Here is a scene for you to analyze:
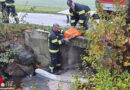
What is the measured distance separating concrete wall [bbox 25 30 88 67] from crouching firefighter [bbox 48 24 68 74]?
0.24 meters

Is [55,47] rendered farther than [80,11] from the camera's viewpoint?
Yes

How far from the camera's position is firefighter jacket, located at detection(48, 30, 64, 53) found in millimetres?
5647

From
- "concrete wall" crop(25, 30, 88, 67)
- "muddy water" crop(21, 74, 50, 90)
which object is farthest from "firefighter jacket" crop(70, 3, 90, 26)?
"muddy water" crop(21, 74, 50, 90)

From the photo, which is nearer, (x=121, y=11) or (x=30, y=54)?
(x=121, y=11)

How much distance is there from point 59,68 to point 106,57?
3840 millimetres

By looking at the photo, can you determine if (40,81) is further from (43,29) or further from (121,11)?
(121,11)

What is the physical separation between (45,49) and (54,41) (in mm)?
980

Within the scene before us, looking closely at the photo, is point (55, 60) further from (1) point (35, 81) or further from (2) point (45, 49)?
(1) point (35, 81)

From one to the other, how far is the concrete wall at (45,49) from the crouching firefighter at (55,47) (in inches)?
9.5

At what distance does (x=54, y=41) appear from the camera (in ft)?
18.6

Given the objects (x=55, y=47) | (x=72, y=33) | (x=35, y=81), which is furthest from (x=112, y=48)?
(x=35, y=81)

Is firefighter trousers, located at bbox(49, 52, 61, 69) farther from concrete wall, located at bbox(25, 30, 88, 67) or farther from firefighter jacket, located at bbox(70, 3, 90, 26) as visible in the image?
firefighter jacket, located at bbox(70, 3, 90, 26)

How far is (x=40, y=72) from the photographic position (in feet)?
20.2

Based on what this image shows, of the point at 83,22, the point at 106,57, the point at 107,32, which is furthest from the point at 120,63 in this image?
the point at 83,22
